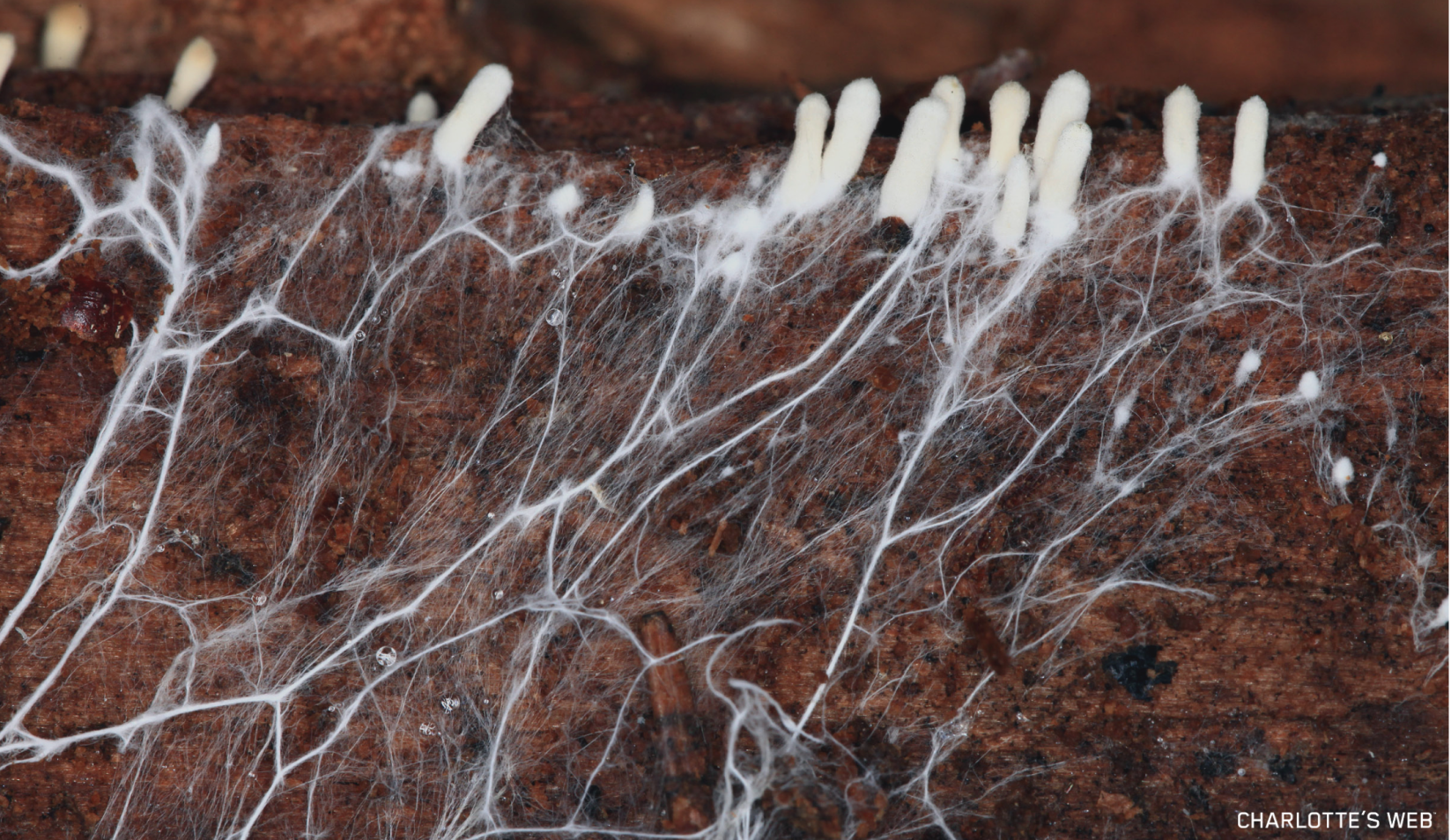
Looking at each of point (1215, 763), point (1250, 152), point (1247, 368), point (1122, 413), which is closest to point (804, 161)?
point (1122, 413)

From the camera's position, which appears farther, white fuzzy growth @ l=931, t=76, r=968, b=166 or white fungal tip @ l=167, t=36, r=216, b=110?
white fungal tip @ l=167, t=36, r=216, b=110

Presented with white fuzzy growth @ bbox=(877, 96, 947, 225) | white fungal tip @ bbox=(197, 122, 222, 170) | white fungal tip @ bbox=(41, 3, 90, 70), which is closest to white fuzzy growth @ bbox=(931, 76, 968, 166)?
white fuzzy growth @ bbox=(877, 96, 947, 225)

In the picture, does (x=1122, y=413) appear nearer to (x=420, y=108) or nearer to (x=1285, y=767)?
(x=1285, y=767)

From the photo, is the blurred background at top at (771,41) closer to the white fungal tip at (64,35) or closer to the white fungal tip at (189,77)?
the white fungal tip at (64,35)

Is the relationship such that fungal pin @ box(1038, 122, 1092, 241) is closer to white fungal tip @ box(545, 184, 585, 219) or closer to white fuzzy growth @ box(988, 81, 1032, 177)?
white fuzzy growth @ box(988, 81, 1032, 177)

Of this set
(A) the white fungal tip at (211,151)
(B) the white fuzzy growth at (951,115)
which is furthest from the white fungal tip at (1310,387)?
(A) the white fungal tip at (211,151)

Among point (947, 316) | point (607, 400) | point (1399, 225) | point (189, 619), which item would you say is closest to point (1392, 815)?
point (1399, 225)
